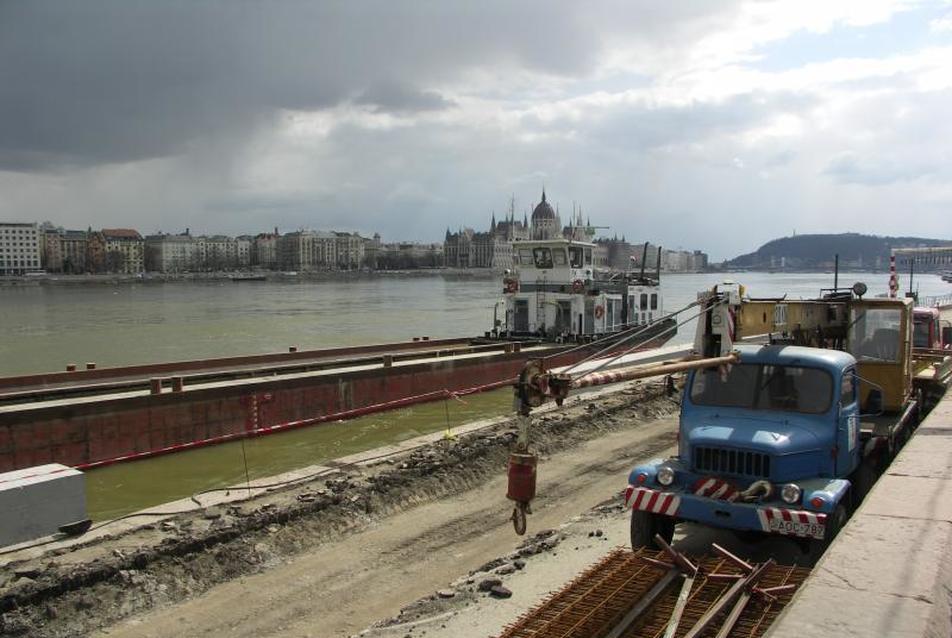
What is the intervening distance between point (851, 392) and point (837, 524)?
1.53m

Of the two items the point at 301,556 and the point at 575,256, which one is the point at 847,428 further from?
the point at 575,256

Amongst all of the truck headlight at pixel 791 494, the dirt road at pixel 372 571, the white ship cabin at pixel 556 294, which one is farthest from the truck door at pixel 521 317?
the truck headlight at pixel 791 494

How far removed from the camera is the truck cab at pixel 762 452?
21.1 ft

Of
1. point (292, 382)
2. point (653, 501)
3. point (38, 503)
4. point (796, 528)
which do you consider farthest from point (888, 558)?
point (292, 382)

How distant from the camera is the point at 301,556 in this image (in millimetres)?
8398

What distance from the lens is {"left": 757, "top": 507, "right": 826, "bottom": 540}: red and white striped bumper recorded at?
623 cm

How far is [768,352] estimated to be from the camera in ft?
24.0

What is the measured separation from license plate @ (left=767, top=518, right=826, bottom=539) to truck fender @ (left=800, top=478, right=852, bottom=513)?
152 millimetres

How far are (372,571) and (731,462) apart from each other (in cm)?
392

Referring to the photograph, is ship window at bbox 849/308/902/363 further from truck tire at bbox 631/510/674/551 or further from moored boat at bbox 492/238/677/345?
moored boat at bbox 492/238/677/345

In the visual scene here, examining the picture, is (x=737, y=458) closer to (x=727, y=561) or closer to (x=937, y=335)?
(x=727, y=561)

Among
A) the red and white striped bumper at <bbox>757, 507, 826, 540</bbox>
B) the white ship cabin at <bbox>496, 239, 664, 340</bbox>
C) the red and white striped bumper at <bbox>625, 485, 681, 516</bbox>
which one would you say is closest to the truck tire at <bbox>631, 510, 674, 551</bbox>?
the red and white striped bumper at <bbox>625, 485, 681, 516</bbox>

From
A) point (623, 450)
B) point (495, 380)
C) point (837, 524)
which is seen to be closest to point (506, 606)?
point (837, 524)

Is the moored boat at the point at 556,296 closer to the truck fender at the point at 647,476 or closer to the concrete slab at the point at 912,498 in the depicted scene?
the concrete slab at the point at 912,498
